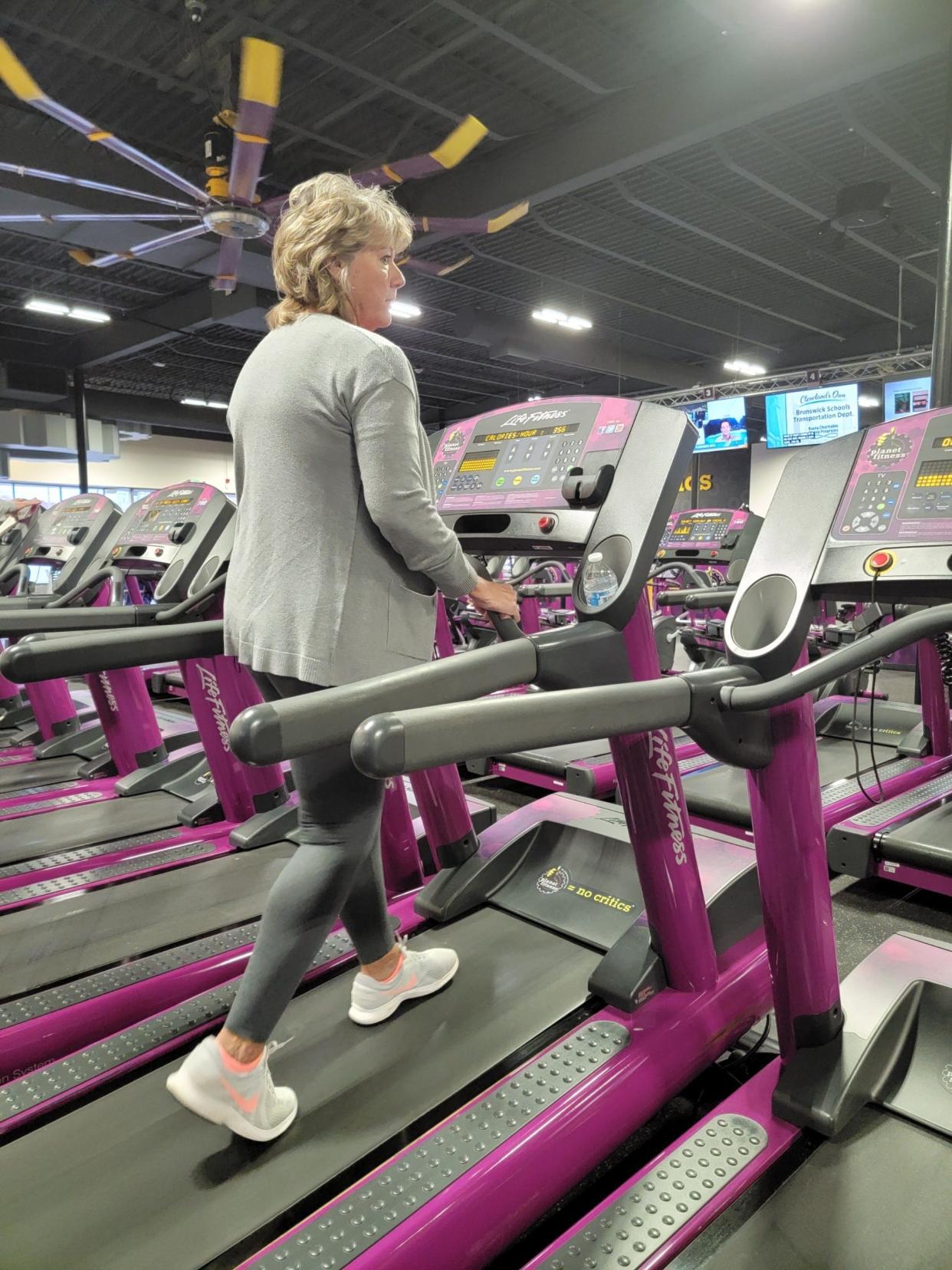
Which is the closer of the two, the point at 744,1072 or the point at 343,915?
the point at 343,915

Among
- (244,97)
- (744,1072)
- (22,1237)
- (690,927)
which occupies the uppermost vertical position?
(244,97)

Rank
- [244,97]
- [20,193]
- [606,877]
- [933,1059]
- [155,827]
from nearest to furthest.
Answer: [933,1059] → [606,877] → [155,827] → [244,97] → [20,193]

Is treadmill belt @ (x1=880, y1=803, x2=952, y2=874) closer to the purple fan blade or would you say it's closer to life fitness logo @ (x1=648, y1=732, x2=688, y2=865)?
life fitness logo @ (x1=648, y1=732, x2=688, y2=865)

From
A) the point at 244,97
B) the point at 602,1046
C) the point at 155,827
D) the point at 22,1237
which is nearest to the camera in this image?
the point at 22,1237

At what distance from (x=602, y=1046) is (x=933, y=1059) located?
2.01 feet

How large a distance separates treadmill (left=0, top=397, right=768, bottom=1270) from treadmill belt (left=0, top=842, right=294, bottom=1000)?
0.45 m

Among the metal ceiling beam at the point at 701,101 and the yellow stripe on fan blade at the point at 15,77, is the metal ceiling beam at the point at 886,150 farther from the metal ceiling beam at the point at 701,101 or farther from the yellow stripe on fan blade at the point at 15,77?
the yellow stripe on fan blade at the point at 15,77

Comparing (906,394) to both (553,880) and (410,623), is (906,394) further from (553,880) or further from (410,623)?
(410,623)

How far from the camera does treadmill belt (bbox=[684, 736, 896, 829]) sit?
3.30 meters

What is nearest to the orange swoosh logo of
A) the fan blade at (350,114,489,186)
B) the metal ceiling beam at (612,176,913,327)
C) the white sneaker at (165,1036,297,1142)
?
A: the white sneaker at (165,1036,297,1142)

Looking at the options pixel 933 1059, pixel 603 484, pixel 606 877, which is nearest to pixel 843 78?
pixel 603 484

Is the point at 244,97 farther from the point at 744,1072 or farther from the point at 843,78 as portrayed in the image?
the point at 744,1072

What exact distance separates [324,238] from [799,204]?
25.1 feet

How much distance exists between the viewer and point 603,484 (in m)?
1.81
